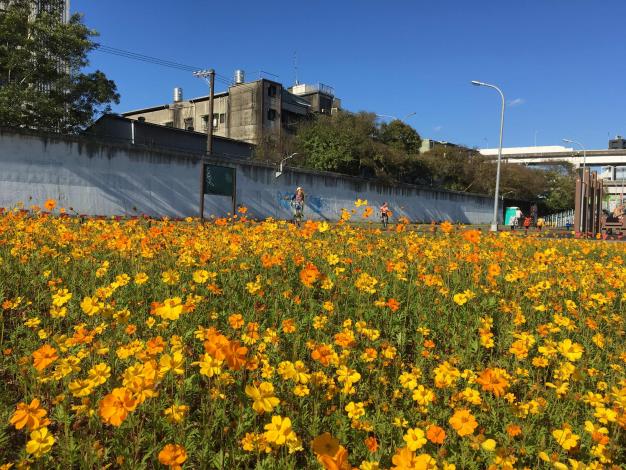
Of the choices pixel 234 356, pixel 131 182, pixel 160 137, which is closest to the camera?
pixel 234 356

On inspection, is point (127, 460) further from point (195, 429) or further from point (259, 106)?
point (259, 106)

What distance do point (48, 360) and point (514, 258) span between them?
16.7 ft

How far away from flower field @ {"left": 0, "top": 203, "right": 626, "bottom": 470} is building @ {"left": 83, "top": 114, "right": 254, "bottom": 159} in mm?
24552

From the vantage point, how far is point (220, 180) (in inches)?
544

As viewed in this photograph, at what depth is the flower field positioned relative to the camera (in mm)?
1515

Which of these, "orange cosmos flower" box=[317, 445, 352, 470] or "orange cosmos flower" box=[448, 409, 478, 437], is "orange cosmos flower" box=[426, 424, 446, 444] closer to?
"orange cosmos flower" box=[448, 409, 478, 437]

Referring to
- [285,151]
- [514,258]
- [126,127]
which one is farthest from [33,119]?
[514,258]

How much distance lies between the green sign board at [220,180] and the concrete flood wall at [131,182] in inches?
186

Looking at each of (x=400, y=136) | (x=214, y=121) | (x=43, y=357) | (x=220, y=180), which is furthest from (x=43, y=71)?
(x=400, y=136)

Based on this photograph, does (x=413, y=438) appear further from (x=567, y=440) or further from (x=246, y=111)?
(x=246, y=111)

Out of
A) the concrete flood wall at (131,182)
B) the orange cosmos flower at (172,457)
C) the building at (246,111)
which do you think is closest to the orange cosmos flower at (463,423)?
the orange cosmos flower at (172,457)

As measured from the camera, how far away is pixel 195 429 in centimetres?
187

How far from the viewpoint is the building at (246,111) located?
41.0 meters

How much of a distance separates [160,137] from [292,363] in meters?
33.4
